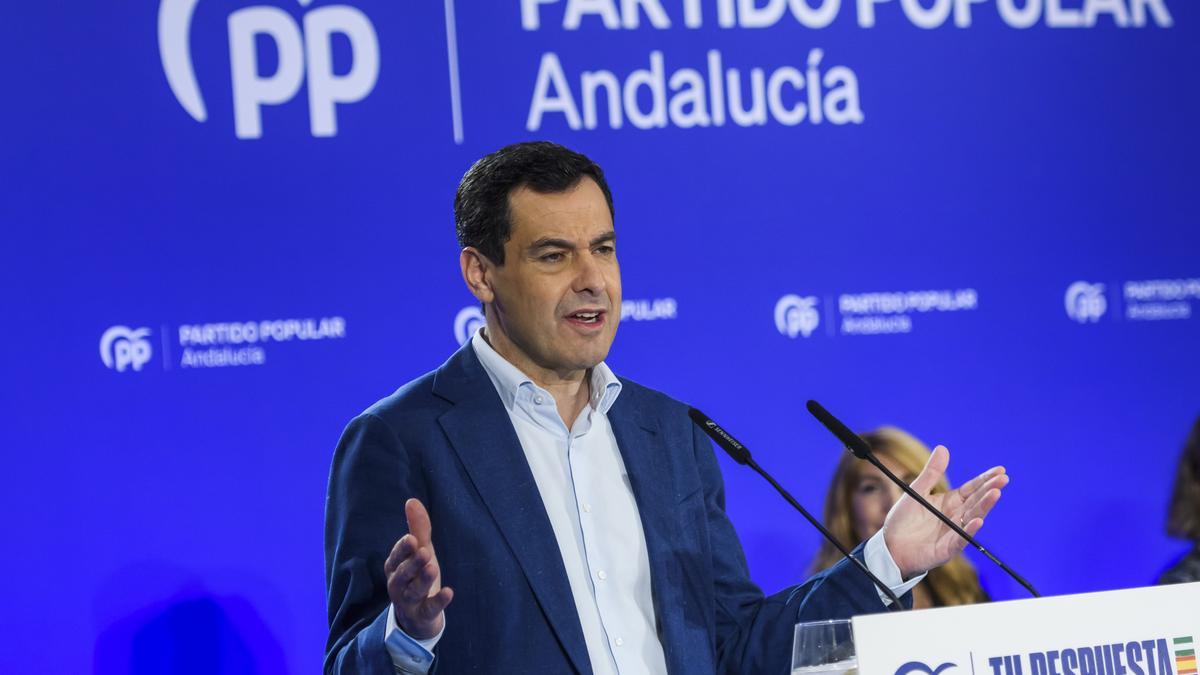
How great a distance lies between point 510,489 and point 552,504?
0.33ft

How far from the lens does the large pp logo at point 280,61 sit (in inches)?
147

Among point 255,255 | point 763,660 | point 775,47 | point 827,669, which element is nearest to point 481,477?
point 763,660

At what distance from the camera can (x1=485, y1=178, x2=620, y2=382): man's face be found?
2.46m

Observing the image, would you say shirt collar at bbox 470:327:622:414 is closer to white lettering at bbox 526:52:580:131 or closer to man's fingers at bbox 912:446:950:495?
man's fingers at bbox 912:446:950:495

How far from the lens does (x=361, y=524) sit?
2.26 m


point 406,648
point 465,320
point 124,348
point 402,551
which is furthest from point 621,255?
point 402,551

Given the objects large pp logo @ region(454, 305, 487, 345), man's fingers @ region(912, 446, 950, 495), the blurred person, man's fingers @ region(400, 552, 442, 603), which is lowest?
the blurred person

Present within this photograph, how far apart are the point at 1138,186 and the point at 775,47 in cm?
136

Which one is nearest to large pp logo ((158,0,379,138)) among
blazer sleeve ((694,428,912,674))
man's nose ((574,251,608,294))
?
man's nose ((574,251,608,294))

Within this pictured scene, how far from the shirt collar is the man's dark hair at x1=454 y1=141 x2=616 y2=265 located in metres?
0.17

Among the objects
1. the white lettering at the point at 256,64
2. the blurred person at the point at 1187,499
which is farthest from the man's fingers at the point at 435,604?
the blurred person at the point at 1187,499

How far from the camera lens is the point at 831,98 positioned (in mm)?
4258

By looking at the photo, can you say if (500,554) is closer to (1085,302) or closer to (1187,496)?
(1085,302)

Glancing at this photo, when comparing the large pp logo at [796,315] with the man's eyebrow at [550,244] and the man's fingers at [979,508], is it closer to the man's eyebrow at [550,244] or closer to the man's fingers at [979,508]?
the man's eyebrow at [550,244]
